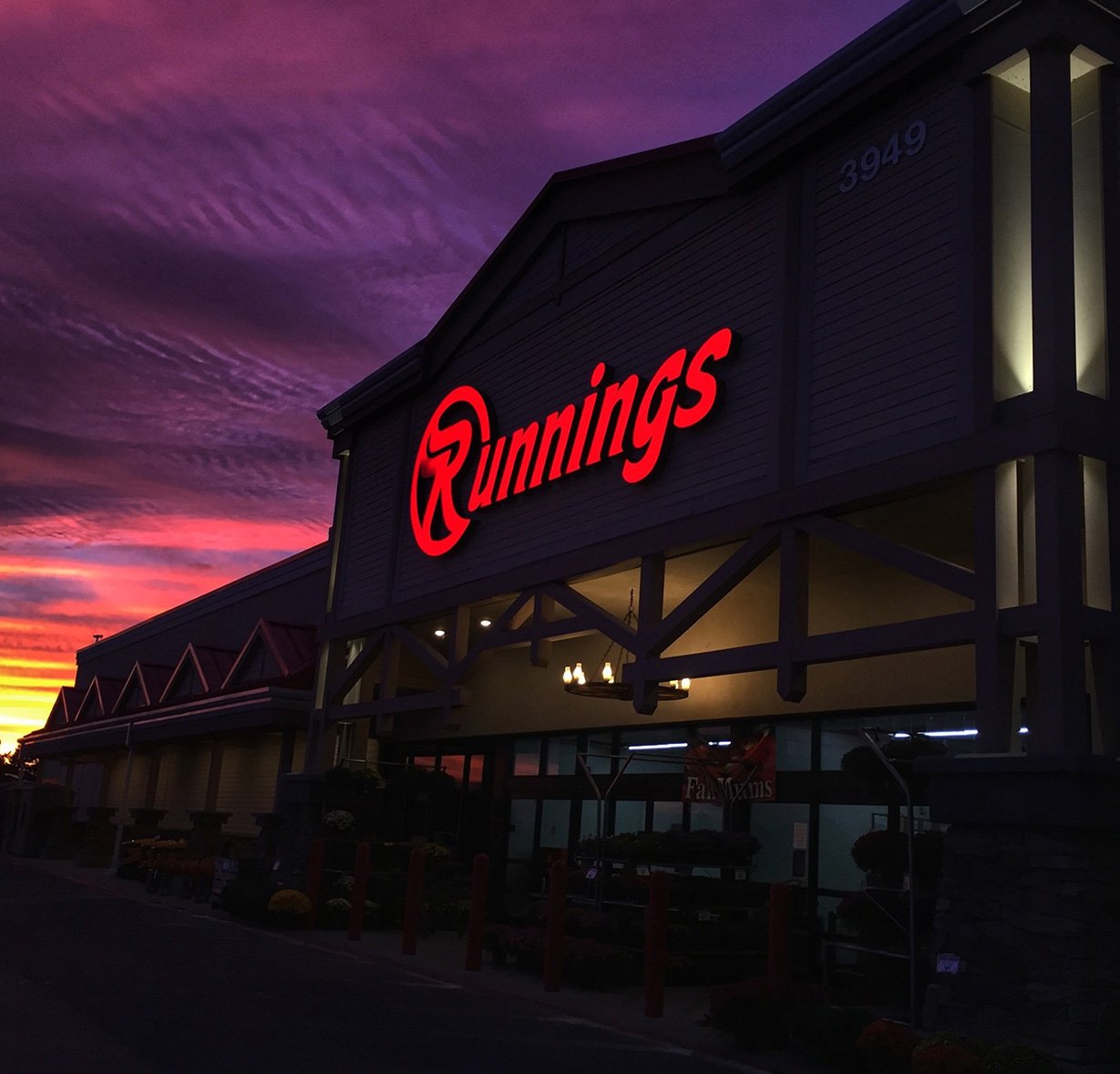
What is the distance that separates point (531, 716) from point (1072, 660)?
1647cm

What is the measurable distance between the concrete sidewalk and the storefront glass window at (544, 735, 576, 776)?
14.1 ft

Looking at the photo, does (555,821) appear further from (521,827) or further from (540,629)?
(540,629)

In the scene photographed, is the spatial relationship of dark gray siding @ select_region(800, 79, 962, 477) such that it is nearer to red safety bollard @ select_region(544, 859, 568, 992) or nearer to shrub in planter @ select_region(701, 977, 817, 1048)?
shrub in planter @ select_region(701, 977, 817, 1048)

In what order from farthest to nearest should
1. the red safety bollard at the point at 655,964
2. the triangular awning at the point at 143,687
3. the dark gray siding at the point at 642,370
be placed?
the triangular awning at the point at 143,687
the dark gray siding at the point at 642,370
the red safety bollard at the point at 655,964

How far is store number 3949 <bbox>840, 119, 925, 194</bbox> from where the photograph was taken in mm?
15648

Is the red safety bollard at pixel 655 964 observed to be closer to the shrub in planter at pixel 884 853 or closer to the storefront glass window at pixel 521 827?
the shrub in planter at pixel 884 853

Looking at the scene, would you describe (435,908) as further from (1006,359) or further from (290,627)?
(1006,359)

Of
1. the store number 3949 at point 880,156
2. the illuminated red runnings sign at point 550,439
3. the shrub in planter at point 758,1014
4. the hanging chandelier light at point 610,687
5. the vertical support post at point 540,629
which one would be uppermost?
the store number 3949 at point 880,156

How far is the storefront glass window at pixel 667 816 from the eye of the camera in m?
22.6

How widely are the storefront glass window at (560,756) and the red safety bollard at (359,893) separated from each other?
5681mm

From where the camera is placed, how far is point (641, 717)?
2406cm

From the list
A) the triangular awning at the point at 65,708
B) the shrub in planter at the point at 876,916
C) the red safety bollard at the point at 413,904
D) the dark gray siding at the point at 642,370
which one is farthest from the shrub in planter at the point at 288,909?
the triangular awning at the point at 65,708

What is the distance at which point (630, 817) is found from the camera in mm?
24219

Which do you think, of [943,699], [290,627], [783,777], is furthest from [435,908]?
[290,627]
